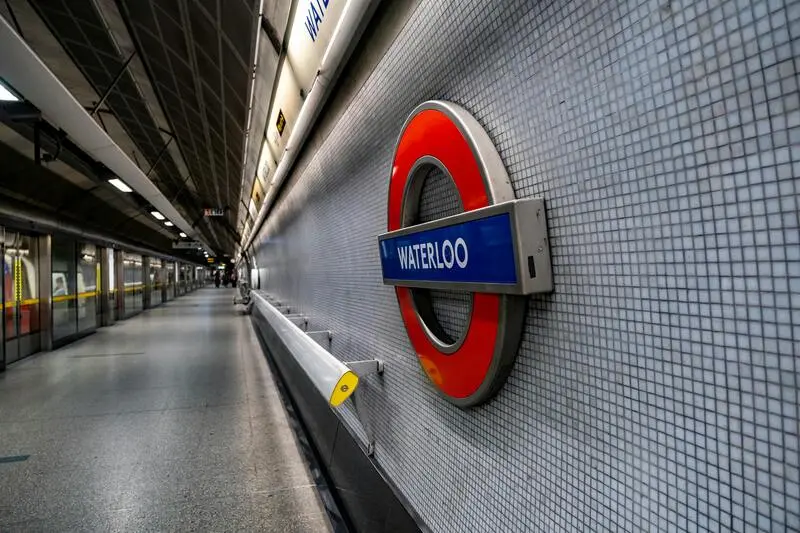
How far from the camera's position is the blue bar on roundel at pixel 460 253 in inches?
38.9

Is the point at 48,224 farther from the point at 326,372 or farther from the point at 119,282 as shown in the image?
the point at 326,372

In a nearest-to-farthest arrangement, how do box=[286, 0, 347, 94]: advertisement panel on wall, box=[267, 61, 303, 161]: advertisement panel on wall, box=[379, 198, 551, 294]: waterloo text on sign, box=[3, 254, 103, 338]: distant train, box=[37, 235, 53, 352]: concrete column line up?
box=[379, 198, 551, 294]: waterloo text on sign, box=[286, 0, 347, 94]: advertisement panel on wall, box=[267, 61, 303, 161]: advertisement panel on wall, box=[3, 254, 103, 338]: distant train, box=[37, 235, 53, 352]: concrete column

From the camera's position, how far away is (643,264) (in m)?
0.80

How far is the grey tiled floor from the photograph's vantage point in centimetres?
231

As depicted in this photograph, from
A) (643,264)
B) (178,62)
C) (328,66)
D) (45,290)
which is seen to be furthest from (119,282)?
(643,264)

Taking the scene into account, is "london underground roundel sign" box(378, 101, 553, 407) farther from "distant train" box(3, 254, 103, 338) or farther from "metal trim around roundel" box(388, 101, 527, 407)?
"distant train" box(3, 254, 103, 338)

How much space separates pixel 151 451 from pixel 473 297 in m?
3.14

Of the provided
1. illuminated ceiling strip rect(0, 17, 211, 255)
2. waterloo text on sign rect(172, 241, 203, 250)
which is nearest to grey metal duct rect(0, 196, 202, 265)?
illuminated ceiling strip rect(0, 17, 211, 255)

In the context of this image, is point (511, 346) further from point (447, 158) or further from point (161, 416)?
point (161, 416)

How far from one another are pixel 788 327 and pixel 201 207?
61.2ft

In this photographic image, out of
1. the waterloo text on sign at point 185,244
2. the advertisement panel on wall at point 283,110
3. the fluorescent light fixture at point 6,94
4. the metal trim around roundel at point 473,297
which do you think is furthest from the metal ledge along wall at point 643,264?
the waterloo text on sign at point 185,244

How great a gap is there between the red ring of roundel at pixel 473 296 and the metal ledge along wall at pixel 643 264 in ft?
0.31

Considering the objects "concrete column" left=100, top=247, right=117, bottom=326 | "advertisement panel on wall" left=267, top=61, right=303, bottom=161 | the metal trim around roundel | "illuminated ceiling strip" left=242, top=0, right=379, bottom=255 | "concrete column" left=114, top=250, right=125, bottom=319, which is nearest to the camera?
the metal trim around roundel

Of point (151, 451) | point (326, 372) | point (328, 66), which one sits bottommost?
point (151, 451)
